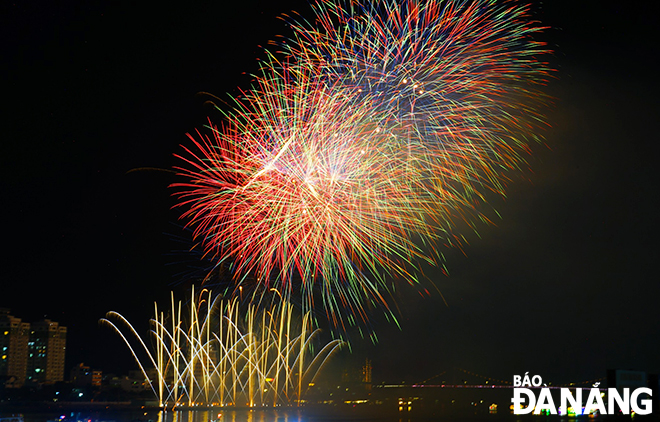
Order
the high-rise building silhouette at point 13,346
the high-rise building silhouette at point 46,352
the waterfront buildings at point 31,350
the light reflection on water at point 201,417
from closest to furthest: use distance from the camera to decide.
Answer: the light reflection on water at point 201,417 < the high-rise building silhouette at point 13,346 < the waterfront buildings at point 31,350 < the high-rise building silhouette at point 46,352

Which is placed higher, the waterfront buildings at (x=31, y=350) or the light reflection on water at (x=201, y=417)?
the waterfront buildings at (x=31, y=350)

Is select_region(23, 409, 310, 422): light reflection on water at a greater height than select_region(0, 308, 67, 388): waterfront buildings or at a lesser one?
lesser

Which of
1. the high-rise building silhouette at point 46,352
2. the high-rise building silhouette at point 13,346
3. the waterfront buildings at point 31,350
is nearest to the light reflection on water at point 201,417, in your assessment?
the waterfront buildings at point 31,350

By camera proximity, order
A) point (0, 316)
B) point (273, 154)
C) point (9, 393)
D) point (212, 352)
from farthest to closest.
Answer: point (0, 316)
point (9, 393)
point (212, 352)
point (273, 154)

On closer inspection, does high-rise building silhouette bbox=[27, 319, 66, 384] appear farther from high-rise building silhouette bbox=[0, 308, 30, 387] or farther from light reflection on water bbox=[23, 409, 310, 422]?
light reflection on water bbox=[23, 409, 310, 422]

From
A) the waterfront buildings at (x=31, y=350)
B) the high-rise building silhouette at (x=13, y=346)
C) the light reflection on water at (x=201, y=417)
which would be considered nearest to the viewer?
the light reflection on water at (x=201, y=417)

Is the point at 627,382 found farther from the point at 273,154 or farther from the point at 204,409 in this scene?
the point at 204,409

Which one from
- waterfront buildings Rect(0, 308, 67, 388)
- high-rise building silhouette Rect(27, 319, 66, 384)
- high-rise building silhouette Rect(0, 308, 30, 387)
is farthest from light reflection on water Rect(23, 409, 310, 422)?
high-rise building silhouette Rect(27, 319, 66, 384)

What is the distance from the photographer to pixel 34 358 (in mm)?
147625

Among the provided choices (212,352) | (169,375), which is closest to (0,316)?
(169,375)

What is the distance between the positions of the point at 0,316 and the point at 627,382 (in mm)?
141304

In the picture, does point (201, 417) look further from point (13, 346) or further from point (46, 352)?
point (46, 352)

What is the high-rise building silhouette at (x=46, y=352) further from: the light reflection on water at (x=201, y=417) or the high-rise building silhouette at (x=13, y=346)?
the light reflection on water at (x=201, y=417)

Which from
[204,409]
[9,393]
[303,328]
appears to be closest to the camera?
[303,328]
